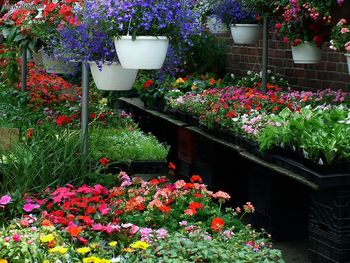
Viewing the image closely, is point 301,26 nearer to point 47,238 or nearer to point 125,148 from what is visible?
point 125,148

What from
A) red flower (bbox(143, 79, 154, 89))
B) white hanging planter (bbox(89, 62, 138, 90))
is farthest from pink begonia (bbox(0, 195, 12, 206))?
red flower (bbox(143, 79, 154, 89))

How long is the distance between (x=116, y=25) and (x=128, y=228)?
39.9 inches

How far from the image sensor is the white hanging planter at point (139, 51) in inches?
142

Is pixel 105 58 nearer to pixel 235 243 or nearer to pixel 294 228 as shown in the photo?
pixel 235 243

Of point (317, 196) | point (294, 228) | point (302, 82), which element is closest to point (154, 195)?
point (317, 196)

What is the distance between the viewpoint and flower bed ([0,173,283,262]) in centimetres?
288

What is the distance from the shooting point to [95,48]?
3.72m

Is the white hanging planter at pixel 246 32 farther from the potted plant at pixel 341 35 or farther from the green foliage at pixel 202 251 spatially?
the green foliage at pixel 202 251

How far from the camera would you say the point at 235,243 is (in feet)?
10.1

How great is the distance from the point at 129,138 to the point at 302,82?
2.67m

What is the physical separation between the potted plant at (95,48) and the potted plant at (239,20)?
250 centimetres

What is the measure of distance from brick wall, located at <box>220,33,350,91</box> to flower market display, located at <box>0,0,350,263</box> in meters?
0.08

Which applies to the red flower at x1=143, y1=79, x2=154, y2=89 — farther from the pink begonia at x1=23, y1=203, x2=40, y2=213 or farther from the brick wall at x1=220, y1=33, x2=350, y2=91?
the pink begonia at x1=23, y1=203, x2=40, y2=213

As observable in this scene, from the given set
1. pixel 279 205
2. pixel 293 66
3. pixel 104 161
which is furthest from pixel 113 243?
pixel 293 66
